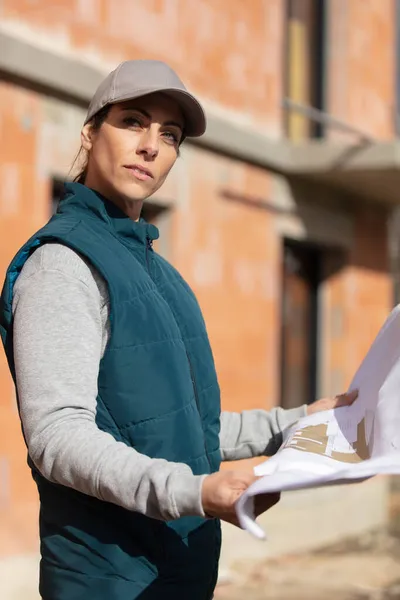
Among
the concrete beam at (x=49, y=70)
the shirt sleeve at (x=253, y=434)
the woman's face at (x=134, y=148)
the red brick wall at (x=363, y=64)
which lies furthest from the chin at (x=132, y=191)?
the red brick wall at (x=363, y=64)

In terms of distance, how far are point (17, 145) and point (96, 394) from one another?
150 inches

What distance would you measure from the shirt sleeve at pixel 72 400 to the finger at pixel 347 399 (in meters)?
0.70

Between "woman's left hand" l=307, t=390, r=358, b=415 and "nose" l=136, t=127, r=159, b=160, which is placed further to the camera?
"woman's left hand" l=307, t=390, r=358, b=415

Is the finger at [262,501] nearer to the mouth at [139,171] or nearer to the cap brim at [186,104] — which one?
the mouth at [139,171]

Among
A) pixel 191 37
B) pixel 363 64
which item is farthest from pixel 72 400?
pixel 363 64

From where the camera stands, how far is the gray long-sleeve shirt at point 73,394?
1.73 meters

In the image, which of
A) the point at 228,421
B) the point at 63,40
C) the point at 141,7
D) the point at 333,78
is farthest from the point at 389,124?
the point at 228,421

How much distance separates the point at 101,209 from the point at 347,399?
2.37 feet

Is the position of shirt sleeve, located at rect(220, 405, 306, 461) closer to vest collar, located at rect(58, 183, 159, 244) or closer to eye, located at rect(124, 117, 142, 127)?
vest collar, located at rect(58, 183, 159, 244)

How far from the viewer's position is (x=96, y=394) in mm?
1898

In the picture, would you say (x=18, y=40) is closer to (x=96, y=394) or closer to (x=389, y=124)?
(x=96, y=394)

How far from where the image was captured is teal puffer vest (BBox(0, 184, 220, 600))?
1982 mm

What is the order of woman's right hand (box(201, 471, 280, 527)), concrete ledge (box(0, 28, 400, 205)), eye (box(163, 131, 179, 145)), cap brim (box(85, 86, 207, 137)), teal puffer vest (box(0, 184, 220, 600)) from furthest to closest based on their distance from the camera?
concrete ledge (box(0, 28, 400, 205)) → eye (box(163, 131, 179, 145)) → cap brim (box(85, 86, 207, 137)) → teal puffer vest (box(0, 184, 220, 600)) → woman's right hand (box(201, 471, 280, 527))

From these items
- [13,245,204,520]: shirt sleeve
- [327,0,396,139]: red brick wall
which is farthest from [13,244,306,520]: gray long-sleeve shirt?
[327,0,396,139]: red brick wall
